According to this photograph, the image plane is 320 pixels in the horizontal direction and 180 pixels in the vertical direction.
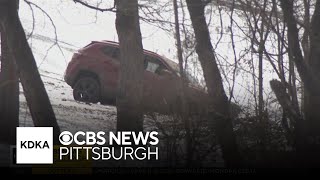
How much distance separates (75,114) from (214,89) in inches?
171

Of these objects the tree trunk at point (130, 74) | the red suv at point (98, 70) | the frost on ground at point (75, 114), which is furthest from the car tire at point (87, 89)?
the tree trunk at point (130, 74)

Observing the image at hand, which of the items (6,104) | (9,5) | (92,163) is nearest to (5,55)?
(6,104)

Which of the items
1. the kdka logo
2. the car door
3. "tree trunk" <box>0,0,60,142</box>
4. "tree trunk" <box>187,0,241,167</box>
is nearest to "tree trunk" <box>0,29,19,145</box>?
"tree trunk" <box>0,0,60,142</box>

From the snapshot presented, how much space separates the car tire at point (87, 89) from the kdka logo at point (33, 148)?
5.65 meters

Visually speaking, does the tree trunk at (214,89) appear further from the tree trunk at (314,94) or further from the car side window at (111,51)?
the car side window at (111,51)

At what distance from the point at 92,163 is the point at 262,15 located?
299 centimetres

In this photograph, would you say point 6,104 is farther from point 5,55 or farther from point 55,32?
point 55,32

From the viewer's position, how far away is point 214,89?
6.26 meters

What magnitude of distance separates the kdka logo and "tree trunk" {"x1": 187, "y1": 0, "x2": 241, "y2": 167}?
6.92 feet

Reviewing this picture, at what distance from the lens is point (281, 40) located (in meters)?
6.75

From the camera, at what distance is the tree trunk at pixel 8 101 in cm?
729

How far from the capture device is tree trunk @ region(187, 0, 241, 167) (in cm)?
614

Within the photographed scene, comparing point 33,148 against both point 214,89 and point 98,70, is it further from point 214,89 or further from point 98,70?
point 98,70

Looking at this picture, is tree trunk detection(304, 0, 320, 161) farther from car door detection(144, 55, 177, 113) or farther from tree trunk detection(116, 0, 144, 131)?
tree trunk detection(116, 0, 144, 131)
